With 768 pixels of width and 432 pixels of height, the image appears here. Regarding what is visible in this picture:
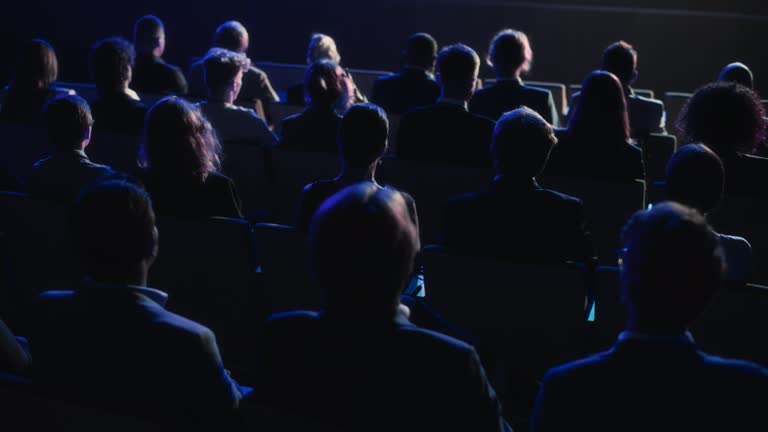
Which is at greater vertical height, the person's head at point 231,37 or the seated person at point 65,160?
the person's head at point 231,37

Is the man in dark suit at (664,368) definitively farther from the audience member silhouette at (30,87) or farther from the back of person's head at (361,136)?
the audience member silhouette at (30,87)

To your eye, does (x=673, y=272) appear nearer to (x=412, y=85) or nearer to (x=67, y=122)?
(x=67, y=122)

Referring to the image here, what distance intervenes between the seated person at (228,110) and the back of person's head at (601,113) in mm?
1825

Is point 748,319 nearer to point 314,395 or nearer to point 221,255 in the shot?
point 314,395

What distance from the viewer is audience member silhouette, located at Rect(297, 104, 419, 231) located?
3215mm

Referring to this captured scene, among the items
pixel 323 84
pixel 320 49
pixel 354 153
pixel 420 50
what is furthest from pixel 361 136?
pixel 320 49

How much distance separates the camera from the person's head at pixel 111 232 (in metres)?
1.93

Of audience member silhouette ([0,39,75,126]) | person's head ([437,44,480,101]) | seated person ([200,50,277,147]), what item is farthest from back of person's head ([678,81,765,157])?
audience member silhouette ([0,39,75,126])

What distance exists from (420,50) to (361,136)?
9.49ft

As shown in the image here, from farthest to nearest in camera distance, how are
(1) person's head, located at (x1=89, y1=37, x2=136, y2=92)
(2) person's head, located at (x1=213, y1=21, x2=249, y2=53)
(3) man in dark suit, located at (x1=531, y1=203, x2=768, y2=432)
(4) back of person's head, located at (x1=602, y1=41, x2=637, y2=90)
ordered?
(2) person's head, located at (x1=213, y1=21, x2=249, y2=53), (4) back of person's head, located at (x1=602, y1=41, x2=637, y2=90), (1) person's head, located at (x1=89, y1=37, x2=136, y2=92), (3) man in dark suit, located at (x1=531, y1=203, x2=768, y2=432)

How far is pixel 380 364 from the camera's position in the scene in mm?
1629

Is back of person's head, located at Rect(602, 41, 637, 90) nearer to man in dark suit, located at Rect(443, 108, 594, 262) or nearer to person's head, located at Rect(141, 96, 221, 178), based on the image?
man in dark suit, located at Rect(443, 108, 594, 262)

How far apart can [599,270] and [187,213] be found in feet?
5.35

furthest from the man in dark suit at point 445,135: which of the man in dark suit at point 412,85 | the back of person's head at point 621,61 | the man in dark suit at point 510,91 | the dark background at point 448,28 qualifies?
the dark background at point 448,28
